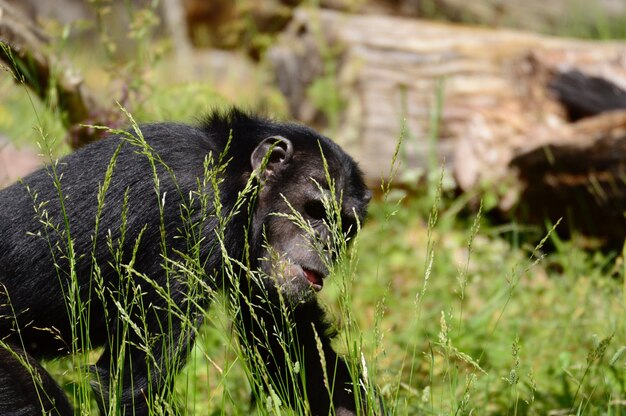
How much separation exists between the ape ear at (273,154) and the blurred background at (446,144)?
956 mm

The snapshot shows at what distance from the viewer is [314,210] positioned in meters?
3.98

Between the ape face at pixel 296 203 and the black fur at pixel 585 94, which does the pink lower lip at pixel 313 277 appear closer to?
the ape face at pixel 296 203

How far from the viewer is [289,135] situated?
4.09m

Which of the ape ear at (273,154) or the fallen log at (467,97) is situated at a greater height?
the ape ear at (273,154)

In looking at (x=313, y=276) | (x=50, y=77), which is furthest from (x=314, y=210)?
(x=50, y=77)

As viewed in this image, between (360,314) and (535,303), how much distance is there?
4.36 ft

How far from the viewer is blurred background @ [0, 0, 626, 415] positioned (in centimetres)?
508

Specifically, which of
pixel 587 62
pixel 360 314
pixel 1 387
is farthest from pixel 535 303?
pixel 1 387

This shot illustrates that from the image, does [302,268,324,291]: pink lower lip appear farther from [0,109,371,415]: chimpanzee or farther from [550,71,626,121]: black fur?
[550,71,626,121]: black fur

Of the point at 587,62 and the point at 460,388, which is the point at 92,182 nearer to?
the point at 460,388

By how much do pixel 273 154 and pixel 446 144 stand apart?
3.59 meters

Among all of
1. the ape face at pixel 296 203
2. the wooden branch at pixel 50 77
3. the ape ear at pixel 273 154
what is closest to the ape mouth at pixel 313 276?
the ape face at pixel 296 203

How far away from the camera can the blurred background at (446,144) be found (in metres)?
5.08

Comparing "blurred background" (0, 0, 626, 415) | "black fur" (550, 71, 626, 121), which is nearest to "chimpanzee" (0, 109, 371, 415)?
"blurred background" (0, 0, 626, 415)
